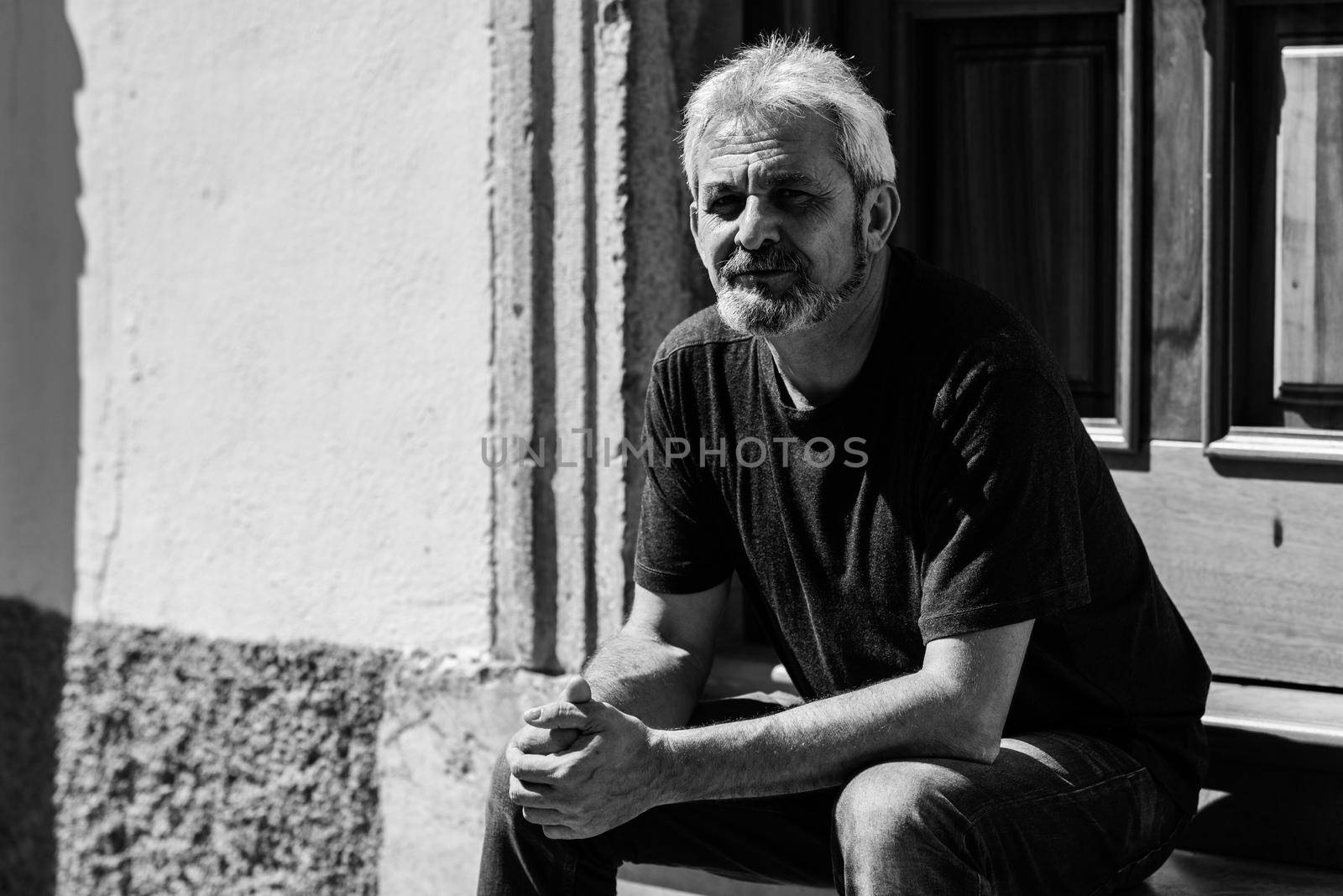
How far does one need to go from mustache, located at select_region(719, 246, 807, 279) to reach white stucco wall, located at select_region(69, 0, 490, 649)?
2.84 feet

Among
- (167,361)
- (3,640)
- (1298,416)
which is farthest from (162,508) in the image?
(1298,416)

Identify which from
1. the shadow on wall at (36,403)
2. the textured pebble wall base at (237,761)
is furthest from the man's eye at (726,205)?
the shadow on wall at (36,403)

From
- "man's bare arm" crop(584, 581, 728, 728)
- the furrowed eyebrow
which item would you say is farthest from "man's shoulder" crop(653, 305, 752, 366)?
"man's bare arm" crop(584, 581, 728, 728)

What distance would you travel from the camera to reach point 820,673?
243cm

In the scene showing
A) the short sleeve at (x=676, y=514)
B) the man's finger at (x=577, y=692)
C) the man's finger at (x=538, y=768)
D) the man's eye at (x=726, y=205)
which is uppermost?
the man's eye at (x=726, y=205)

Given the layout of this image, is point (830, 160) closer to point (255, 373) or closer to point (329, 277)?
point (329, 277)

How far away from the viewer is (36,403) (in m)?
3.59

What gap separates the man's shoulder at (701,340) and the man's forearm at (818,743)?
0.60m

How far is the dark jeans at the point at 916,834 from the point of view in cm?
199

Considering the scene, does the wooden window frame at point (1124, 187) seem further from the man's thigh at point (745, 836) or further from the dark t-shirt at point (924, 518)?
the man's thigh at point (745, 836)

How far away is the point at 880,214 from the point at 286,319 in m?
1.43

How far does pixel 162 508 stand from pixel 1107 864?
7.10 ft

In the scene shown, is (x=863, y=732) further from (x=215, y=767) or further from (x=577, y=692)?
(x=215, y=767)

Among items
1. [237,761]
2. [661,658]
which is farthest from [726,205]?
[237,761]
